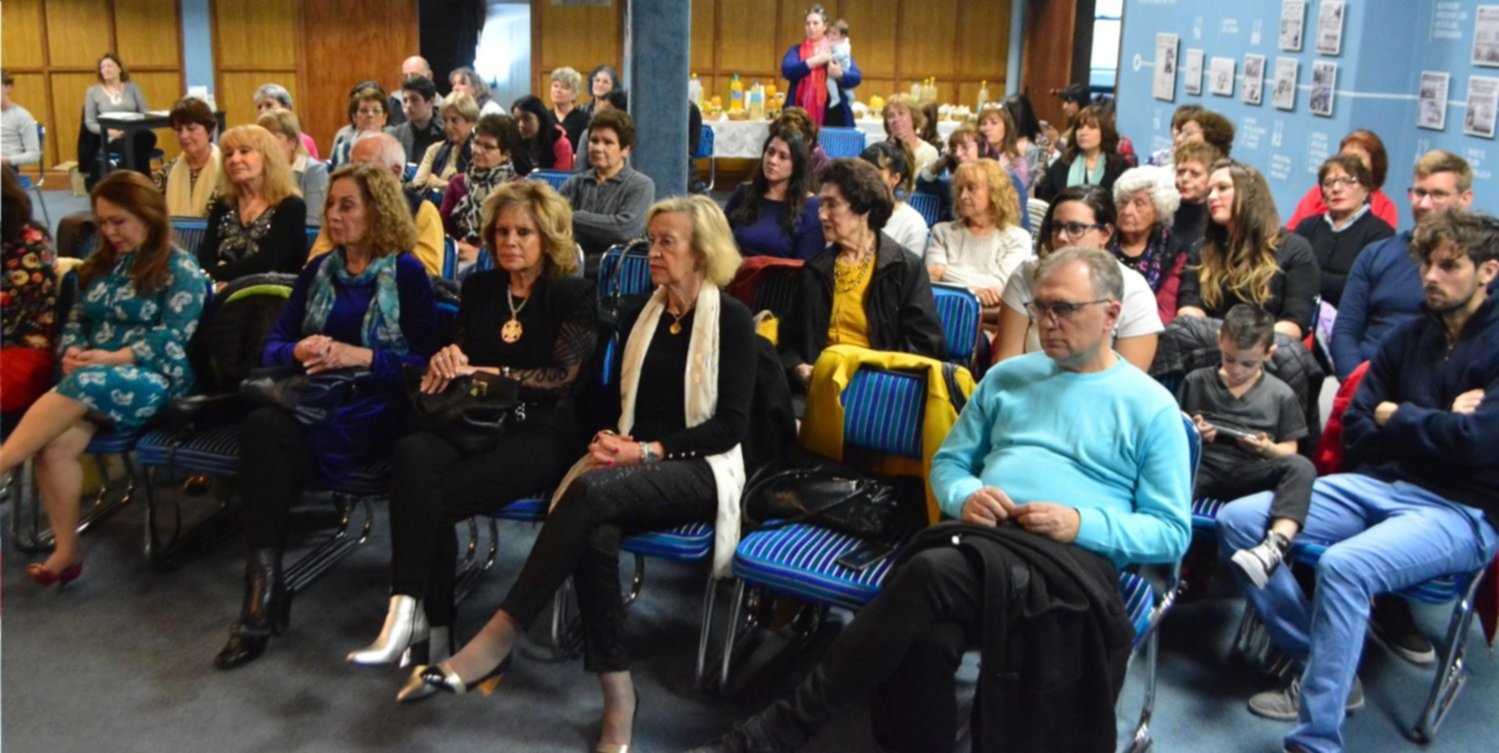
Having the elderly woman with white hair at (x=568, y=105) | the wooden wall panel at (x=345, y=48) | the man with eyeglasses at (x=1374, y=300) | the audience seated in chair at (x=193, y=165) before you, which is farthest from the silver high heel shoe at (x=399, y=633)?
the wooden wall panel at (x=345, y=48)

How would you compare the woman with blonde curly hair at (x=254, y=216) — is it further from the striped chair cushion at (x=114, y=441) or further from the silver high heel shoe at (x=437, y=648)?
the silver high heel shoe at (x=437, y=648)

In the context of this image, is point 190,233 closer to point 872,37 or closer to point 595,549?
point 595,549

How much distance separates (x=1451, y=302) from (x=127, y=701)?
3.62m

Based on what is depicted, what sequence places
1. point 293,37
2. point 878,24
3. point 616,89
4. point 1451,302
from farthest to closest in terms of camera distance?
point 878,24, point 293,37, point 616,89, point 1451,302

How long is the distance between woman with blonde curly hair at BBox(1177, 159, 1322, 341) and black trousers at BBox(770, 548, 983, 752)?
1.90m

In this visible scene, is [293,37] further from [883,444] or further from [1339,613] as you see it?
[1339,613]

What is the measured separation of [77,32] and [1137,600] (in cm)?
1314

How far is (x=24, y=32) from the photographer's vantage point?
43.1 ft

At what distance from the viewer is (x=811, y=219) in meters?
5.47

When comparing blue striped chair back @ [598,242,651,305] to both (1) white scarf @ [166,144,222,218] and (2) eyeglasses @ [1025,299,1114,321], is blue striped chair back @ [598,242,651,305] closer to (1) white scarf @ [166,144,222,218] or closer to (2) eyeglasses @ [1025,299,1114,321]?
(2) eyeglasses @ [1025,299,1114,321]

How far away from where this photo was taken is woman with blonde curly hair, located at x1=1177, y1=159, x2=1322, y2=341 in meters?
4.47

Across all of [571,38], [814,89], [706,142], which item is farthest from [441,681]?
[571,38]

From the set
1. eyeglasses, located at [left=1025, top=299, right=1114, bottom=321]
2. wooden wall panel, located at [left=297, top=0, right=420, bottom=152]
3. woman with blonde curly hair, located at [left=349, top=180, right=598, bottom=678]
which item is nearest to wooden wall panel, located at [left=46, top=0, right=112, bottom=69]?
wooden wall panel, located at [left=297, top=0, right=420, bottom=152]

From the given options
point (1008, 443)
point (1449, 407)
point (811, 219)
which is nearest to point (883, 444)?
point (1008, 443)
